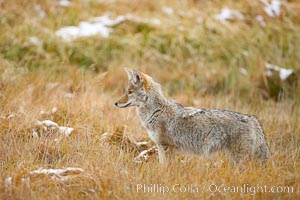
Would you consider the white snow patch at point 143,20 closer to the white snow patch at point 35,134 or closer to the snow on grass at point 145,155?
the snow on grass at point 145,155

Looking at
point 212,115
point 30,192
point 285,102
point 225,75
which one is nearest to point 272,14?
point 225,75

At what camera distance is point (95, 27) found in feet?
40.8

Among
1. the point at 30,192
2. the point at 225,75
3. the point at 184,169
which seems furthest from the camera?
the point at 225,75

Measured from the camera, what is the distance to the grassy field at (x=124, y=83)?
566cm

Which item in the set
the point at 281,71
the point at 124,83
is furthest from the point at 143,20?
the point at 281,71

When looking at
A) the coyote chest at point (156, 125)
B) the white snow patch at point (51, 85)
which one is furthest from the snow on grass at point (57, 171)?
the white snow patch at point (51, 85)

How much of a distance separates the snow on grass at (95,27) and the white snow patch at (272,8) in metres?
2.62

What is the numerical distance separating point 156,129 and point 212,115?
70 centimetres

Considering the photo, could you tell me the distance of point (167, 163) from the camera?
20.5 feet

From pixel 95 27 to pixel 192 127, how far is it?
640 cm

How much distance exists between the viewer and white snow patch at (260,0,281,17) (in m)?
13.2

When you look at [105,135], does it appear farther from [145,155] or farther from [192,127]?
[192,127]

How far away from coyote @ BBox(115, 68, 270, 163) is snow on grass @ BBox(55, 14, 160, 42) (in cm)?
525

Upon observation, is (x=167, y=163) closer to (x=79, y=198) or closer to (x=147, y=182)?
(x=147, y=182)
